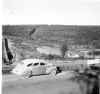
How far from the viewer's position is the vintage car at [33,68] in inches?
109

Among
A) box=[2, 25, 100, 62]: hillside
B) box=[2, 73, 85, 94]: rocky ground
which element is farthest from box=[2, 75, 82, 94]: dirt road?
box=[2, 25, 100, 62]: hillside

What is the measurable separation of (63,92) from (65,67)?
14.6 inches

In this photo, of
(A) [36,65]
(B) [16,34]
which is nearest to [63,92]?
(A) [36,65]

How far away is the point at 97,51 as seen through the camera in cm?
295

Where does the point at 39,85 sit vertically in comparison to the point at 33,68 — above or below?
below

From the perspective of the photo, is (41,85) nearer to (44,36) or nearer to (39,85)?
(39,85)

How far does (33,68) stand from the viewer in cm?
280

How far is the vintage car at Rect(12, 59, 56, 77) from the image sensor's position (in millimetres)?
2771

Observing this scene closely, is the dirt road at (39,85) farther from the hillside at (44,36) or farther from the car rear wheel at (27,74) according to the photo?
the hillside at (44,36)

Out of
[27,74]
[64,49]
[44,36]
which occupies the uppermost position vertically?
[44,36]

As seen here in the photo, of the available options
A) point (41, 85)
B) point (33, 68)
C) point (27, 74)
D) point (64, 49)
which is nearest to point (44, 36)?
point (64, 49)

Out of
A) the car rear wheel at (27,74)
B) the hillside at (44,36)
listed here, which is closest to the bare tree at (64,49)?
the hillside at (44,36)

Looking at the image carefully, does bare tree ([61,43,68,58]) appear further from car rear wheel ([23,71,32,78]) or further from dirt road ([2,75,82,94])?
car rear wheel ([23,71,32,78])
